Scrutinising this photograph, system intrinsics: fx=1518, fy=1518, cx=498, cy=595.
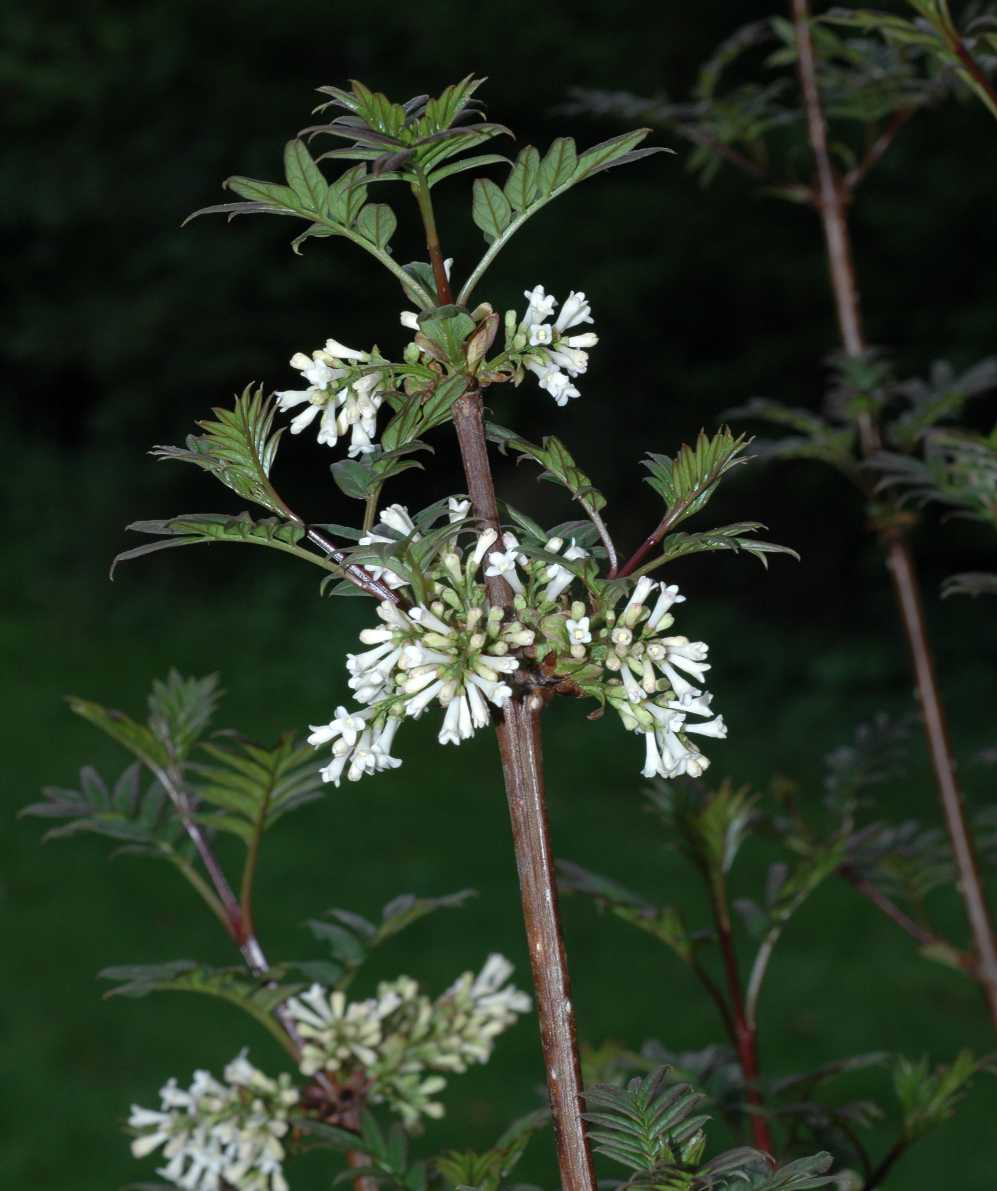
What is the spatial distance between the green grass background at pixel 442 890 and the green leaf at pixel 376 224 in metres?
1.29

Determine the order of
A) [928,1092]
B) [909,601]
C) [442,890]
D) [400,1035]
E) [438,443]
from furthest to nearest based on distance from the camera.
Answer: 1. [438,443]
2. [442,890]
3. [909,601]
4. [928,1092]
5. [400,1035]

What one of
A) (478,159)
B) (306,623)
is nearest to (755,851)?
(306,623)

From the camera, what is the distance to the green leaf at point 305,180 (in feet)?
2.15

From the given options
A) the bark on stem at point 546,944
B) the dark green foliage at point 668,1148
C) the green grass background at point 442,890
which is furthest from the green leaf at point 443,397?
the green grass background at point 442,890

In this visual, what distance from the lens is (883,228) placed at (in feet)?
27.3

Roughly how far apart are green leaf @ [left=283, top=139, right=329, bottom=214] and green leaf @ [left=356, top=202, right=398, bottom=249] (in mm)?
19

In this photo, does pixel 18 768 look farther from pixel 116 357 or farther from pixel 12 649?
pixel 116 357

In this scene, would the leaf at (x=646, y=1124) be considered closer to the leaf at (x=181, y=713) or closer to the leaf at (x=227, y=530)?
the leaf at (x=227, y=530)

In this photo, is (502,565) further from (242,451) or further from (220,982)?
(220,982)

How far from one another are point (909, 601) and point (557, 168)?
3.27 ft

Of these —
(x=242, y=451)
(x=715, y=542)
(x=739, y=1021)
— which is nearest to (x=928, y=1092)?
(x=739, y=1021)

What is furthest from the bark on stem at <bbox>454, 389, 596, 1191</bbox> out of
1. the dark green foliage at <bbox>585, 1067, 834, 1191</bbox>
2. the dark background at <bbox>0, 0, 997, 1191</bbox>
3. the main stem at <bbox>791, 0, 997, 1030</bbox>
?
the dark background at <bbox>0, 0, 997, 1191</bbox>

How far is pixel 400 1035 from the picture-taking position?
960 mm

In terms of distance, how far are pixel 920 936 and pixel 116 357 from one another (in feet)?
30.3
